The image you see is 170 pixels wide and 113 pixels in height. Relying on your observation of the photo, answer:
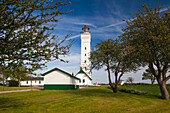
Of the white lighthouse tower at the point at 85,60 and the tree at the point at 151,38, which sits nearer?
the tree at the point at 151,38

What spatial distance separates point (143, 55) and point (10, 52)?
1628cm

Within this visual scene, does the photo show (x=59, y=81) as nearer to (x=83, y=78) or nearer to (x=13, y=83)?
(x=83, y=78)

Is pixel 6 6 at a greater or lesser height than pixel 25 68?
greater

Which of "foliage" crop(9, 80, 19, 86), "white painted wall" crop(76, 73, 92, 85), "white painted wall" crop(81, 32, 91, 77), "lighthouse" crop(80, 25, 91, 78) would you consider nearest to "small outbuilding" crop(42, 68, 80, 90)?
"white painted wall" crop(76, 73, 92, 85)

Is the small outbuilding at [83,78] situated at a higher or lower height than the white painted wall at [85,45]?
lower

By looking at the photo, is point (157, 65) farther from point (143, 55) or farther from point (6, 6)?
point (6, 6)

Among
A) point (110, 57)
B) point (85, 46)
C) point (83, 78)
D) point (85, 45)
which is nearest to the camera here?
point (110, 57)

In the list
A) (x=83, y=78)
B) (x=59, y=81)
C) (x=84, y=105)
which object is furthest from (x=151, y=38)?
(x=83, y=78)

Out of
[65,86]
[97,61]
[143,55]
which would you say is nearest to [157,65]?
[143,55]

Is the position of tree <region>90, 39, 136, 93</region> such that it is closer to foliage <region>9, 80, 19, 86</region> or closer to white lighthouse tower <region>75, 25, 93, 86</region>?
white lighthouse tower <region>75, 25, 93, 86</region>

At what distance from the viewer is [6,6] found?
8445 millimetres

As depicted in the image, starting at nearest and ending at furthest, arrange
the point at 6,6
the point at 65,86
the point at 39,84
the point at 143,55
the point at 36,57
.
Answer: the point at 6,6
the point at 36,57
the point at 143,55
the point at 65,86
the point at 39,84

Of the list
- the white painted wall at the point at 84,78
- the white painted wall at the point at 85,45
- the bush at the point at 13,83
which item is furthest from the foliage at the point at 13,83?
the white painted wall at the point at 85,45

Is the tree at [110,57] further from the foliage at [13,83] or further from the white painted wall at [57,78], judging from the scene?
the foliage at [13,83]
